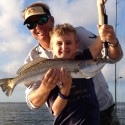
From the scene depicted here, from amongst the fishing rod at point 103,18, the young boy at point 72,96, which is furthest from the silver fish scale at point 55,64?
the fishing rod at point 103,18

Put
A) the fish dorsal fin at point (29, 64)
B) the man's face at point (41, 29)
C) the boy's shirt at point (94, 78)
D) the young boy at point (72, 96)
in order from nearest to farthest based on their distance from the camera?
the fish dorsal fin at point (29, 64)
the young boy at point (72, 96)
the boy's shirt at point (94, 78)
the man's face at point (41, 29)

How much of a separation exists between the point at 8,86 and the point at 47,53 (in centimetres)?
98

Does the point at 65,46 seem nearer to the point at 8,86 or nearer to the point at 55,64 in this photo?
the point at 55,64

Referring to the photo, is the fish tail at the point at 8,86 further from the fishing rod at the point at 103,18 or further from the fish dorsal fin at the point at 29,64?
the fishing rod at the point at 103,18

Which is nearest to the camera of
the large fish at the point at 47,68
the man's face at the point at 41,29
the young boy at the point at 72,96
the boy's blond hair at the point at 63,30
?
the large fish at the point at 47,68

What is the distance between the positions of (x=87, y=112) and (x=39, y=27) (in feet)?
6.17

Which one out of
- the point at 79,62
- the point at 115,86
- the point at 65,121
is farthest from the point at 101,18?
the point at 115,86

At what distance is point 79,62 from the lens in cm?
718

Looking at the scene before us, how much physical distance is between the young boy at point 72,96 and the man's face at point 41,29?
2.06 ft

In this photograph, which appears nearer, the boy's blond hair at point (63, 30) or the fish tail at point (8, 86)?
the fish tail at point (8, 86)

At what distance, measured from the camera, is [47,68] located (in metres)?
7.18

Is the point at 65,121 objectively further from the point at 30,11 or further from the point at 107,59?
the point at 30,11

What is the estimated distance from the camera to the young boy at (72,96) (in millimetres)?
7457

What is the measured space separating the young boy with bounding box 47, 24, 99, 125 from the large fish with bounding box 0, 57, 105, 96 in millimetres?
300
